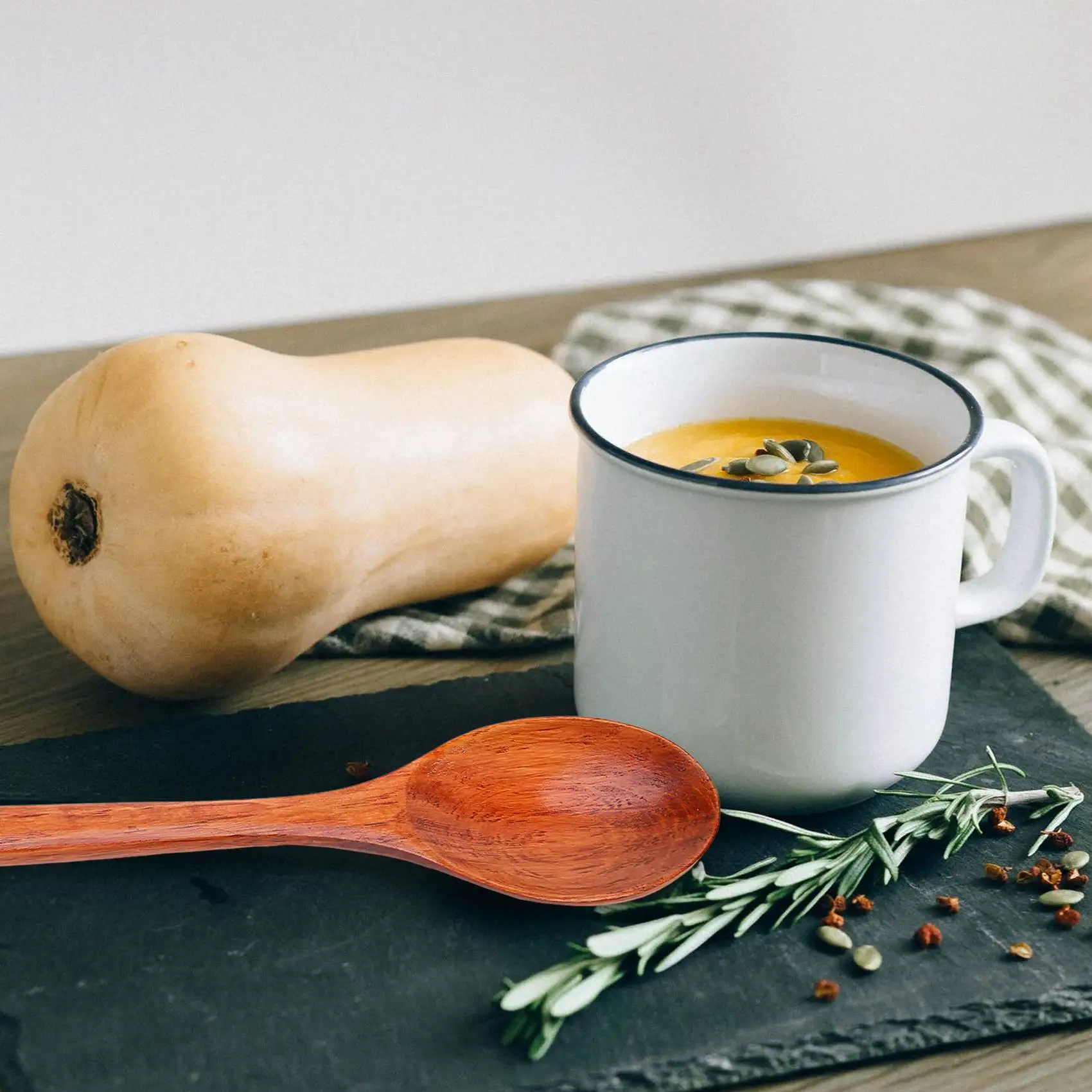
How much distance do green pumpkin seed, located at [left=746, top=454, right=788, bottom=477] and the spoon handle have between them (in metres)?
0.22

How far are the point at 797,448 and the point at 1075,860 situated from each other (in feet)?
0.73

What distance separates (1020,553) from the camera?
0.70 meters

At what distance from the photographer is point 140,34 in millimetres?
1354

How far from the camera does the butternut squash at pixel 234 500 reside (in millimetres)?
704

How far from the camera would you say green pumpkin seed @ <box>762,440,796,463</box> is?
0.68 meters

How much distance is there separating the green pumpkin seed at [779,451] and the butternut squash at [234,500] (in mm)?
201

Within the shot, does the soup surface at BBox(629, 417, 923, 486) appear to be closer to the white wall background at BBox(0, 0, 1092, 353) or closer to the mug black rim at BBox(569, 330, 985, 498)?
the mug black rim at BBox(569, 330, 985, 498)

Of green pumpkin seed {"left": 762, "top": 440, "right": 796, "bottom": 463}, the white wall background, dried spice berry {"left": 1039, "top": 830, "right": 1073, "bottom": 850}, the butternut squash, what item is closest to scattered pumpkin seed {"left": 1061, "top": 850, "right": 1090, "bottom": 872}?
dried spice berry {"left": 1039, "top": 830, "right": 1073, "bottom": 850}

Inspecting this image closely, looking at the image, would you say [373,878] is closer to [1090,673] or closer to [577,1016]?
[577,1016]

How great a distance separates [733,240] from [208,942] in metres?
1.36

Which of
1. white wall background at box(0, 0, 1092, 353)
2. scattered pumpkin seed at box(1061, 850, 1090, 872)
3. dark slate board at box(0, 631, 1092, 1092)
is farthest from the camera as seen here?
white wall background at box(0, 0, 1092, 353)

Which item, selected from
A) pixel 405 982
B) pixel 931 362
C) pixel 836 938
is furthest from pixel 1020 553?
pixel 931 362

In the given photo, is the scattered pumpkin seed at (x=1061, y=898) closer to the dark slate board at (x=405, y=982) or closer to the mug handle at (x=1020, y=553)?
the dark slate board at (x=405, y=982)

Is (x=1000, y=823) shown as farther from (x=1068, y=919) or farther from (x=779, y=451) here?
(x=779, y=451)
